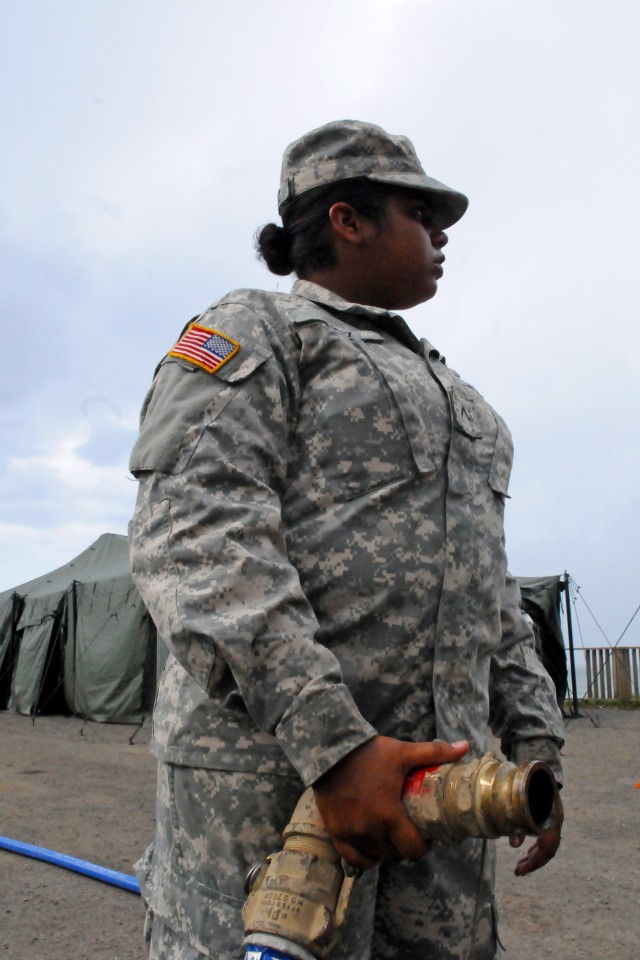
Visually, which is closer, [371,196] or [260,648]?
[260,648]

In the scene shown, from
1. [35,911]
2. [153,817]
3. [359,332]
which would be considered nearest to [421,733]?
[359,332]

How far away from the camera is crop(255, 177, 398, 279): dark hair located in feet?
5.85

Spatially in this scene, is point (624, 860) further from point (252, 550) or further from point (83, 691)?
point (83, 691)

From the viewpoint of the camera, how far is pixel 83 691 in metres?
11.8

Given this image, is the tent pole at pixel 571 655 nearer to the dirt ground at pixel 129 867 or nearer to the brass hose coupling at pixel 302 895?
the dirt ground at pixel 129 867

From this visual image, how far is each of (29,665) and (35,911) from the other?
9.82 meters

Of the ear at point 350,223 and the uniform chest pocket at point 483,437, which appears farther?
the ear at point 350,223

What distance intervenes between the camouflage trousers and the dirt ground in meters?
1.76

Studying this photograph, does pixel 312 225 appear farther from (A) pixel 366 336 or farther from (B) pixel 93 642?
(B) pixel 93 642

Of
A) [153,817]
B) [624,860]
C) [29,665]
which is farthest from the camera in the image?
[29,665]

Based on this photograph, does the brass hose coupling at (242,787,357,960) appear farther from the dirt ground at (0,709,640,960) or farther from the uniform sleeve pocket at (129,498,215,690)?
the dirt ground at (0,709,640,960)

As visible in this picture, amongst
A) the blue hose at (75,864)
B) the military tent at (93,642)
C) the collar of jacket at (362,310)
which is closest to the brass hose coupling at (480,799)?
the collar of jacket at (362,310)

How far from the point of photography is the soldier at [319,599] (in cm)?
117

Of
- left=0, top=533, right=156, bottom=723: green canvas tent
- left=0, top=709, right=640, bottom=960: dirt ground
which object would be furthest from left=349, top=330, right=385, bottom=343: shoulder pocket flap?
left=0, top=533, right=156, bottom=723: green canvas tent
